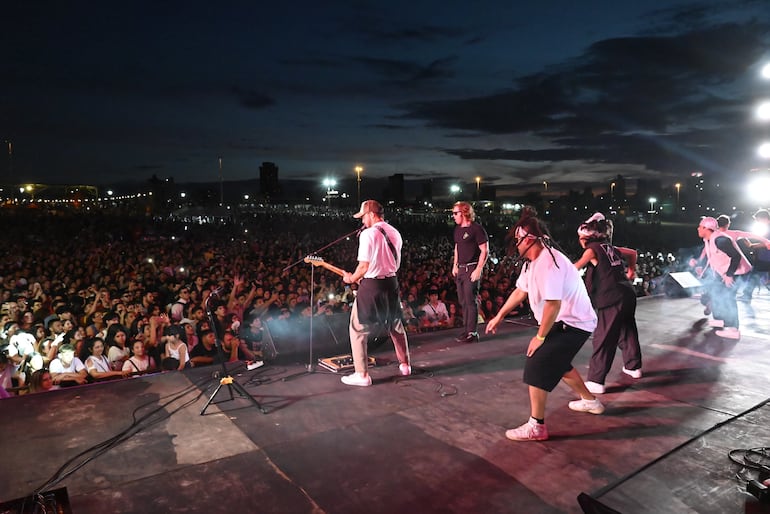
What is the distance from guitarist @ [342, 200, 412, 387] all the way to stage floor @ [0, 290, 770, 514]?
39 cm

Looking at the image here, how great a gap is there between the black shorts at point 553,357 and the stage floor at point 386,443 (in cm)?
45

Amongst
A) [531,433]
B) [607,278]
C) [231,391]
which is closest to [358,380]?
[231,391]

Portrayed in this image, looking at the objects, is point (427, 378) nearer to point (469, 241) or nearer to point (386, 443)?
point (386, 443)

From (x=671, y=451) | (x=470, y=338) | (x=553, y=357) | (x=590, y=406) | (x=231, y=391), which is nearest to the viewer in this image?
(x=671, y=451)

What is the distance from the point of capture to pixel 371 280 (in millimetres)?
4777

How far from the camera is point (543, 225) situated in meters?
3.73

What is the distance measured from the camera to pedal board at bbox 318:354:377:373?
524 centimetres

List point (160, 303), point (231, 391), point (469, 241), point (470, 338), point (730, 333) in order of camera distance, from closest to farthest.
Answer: point (231, 391)
point (469, 241)
point (470, 338)
point (730, 333)
point (160, 303)

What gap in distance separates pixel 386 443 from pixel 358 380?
4.05 feet

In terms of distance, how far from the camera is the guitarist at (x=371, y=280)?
15.5ft

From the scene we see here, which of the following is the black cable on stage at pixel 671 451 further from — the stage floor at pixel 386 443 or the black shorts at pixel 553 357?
the black shorts at pixel 553 357

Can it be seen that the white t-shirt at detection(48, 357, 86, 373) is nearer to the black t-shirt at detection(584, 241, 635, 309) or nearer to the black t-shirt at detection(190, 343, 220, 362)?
the black t-shirt at detection(190, 343, 220, 362)

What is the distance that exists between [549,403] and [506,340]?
210 centimetres

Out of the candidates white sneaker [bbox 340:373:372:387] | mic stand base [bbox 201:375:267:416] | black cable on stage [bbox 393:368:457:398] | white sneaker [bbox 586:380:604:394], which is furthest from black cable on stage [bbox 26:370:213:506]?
white sneaker [bbox 586:380:604:394]
